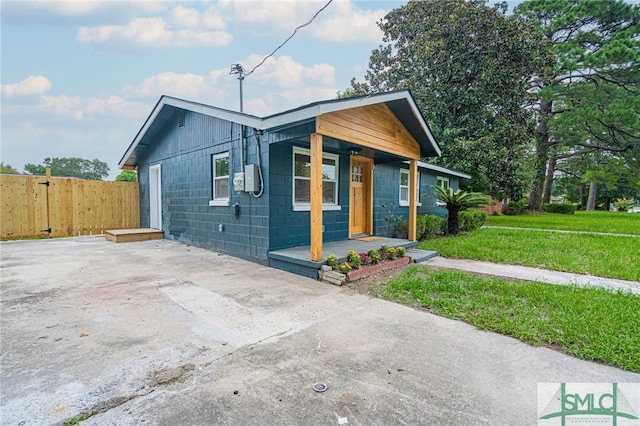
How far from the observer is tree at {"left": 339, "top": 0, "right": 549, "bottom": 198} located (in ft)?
40.8

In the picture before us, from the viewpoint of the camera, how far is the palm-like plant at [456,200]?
9054 mm

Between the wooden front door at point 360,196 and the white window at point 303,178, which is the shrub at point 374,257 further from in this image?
the wooden front door at point 360,196

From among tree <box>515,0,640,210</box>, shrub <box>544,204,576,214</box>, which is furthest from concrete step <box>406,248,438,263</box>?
shrub <box>544,204,576,214</box>

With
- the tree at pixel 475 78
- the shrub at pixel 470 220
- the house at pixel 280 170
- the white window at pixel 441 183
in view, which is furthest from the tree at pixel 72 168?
the shrub at pixel 470 220

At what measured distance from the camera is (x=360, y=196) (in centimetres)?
829

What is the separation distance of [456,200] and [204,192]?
7.42 meters

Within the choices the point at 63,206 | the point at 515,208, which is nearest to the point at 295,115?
the point at 63,206

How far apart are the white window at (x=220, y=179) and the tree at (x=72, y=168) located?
46.5 m

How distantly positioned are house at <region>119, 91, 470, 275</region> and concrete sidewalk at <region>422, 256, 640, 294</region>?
1.89 meters

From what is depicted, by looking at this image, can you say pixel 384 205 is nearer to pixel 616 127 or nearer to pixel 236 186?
pixel 236 186

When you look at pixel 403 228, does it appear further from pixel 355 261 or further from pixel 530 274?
pixel 355 261

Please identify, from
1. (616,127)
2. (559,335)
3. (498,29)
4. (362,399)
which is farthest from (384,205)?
(616,127)

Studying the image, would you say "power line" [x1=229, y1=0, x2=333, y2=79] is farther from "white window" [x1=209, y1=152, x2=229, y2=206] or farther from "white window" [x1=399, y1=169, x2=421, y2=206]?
"white window" [x1=399, y1=169, x2=421, y2=206]

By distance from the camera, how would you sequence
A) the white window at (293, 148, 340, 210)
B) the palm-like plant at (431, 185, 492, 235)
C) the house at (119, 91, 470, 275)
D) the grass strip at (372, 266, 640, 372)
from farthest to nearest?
the palm-like plant at (431, 185, 492, 235) < the white window at (293, 148, 340, 210) < the house at (119, 91, 470, 275) < the grass strip at (372, 266, 640, 372)
